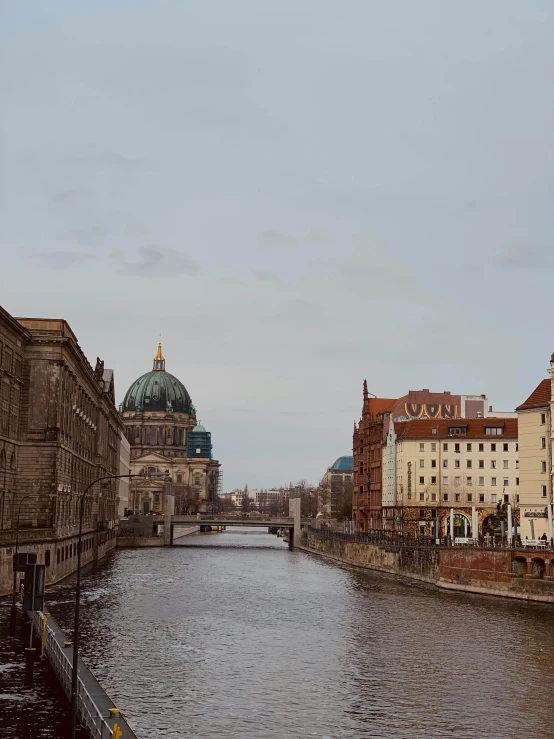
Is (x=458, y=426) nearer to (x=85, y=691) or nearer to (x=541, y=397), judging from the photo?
(x=541, y=397)

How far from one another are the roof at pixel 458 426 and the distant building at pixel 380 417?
6.38 m

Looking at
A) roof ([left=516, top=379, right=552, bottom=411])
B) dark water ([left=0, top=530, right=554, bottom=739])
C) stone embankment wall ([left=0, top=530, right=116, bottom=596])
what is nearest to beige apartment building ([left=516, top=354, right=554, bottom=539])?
roof ([left=516, top=379, right=552, bottom=411])

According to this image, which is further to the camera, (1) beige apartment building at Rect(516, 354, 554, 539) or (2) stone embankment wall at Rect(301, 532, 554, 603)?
(1) beige apartment building at Rect(516, 354, 554, 539)

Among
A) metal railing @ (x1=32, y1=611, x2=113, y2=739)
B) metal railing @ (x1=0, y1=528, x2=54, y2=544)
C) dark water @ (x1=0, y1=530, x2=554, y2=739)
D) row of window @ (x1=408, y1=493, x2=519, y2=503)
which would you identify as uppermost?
row of window @ (x1=408, y1=493, x2=519, y2=503)

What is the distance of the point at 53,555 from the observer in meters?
83.0

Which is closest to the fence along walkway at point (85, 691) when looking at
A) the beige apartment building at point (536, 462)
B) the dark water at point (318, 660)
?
the dark water at point (318, 660)

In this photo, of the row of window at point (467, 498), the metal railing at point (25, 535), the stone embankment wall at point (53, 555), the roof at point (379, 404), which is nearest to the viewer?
the stone embankment wall at point (53, 555)

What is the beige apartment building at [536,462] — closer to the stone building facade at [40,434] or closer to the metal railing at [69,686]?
the stone building facade at [40,434]

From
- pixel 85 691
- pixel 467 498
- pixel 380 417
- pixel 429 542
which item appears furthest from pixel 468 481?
pixel 85 691

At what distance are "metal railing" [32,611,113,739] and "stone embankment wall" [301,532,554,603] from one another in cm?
4178

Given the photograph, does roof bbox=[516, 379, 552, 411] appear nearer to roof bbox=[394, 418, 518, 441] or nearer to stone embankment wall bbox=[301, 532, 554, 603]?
stone embankment wall bbox=[301, 532, 554, 603]

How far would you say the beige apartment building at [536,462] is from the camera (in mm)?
97125

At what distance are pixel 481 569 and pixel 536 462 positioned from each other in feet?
65.1

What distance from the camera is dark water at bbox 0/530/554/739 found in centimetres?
3762
